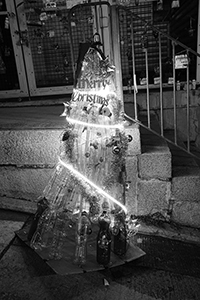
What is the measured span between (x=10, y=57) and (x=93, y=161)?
4.00 metres

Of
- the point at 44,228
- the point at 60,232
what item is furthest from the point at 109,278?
the point at 44,228

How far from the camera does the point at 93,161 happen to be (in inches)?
104

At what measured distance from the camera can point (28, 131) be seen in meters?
3.30

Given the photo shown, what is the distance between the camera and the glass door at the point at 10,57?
513 cm

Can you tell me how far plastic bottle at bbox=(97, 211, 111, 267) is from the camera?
8.20ft

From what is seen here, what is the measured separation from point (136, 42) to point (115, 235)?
4278 mm

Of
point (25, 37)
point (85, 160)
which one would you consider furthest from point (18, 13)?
point (85, 160)

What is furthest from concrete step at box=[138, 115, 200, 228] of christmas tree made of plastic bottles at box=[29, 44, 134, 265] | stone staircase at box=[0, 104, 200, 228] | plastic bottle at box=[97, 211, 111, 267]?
plastic bottle at box=[97, 211, 111, 267]

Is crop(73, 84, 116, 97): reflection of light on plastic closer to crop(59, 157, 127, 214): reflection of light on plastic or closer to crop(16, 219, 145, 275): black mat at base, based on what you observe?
crop(59, 157, 127, 214): reflection of light on plastic

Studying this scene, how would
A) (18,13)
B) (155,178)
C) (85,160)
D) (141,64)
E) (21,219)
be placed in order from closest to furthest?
(85,160), (155,178), (21,219), (18,13), (141,64)

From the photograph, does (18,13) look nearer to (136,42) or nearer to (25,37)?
(25,37)

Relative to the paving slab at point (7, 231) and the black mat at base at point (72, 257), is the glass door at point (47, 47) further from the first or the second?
the black mat at base at point (72, 257)

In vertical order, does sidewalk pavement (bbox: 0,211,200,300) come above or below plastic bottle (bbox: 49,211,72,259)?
below

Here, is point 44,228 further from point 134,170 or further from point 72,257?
point 134,170
